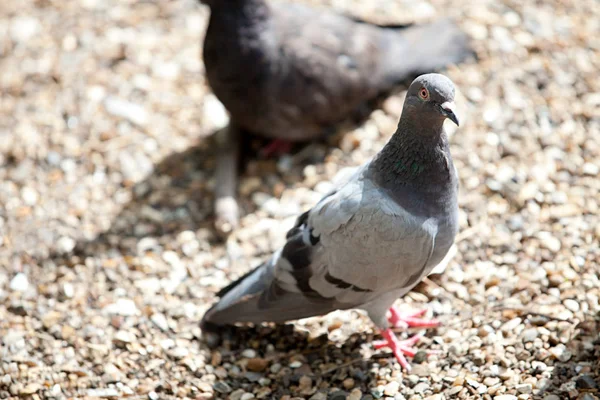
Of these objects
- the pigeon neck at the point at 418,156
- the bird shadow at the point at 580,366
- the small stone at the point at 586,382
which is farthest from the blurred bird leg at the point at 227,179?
the small stone at the point at 586,382

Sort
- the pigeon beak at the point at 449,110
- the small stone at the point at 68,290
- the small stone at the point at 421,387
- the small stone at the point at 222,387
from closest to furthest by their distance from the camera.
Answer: the pigeon beak at the point at 449,110 → the small stone at the point at 421,387 → the small stone at the point at 222,387 → the small stone at the point at 68,290

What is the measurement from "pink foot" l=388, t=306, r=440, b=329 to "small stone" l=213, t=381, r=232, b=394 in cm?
112

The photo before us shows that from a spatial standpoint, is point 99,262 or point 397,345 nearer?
point 397,345

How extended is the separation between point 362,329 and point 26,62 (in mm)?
4268

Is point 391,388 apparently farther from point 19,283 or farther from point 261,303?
point 19,283

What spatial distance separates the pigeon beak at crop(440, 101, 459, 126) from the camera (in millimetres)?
3565

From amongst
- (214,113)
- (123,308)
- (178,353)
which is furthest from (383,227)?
(214,113)

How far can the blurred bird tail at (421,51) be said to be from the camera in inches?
239

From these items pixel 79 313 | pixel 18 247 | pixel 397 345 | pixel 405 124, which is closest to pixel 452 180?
pixel 405 124

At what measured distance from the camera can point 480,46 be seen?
628 cm

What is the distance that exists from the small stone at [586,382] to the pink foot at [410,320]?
0.95 m

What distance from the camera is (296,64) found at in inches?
220

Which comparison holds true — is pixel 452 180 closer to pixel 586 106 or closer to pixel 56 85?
pixel 586 106

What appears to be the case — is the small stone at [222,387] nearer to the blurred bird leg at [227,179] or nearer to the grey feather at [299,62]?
the blurred bird leg at [227,179]
